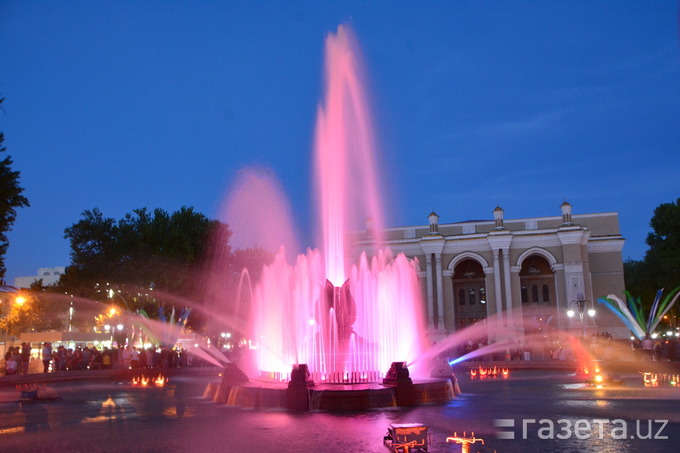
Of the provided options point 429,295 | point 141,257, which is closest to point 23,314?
point 141,257

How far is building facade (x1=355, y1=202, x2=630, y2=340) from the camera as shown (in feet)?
174

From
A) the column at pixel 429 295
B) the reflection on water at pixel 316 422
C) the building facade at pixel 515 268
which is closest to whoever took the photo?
the reflection on water at pixel 316 422

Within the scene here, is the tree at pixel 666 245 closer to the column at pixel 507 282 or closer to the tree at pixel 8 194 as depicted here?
the column at pixel 507 282

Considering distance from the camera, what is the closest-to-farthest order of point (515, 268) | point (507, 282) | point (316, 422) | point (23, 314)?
1. point (316, 422)
2. point (23, 314)
3. point (507, 282)
4. point (515, 268)

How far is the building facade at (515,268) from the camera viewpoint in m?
53.1

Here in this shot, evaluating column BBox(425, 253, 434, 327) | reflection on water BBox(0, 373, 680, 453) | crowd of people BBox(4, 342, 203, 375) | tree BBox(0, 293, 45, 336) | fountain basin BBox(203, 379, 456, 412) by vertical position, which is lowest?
reflection on water BBox(0, 373, 680, 453)

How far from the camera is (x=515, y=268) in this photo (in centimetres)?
5456

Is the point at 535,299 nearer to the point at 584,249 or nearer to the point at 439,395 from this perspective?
the point at 584,249

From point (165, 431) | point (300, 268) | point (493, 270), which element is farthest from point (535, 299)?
point (165, 431)

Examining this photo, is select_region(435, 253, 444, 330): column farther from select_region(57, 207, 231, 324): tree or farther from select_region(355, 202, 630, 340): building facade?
select_region(57, 207, 231, 324): tree

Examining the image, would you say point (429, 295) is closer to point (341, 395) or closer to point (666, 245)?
point (666, 245)

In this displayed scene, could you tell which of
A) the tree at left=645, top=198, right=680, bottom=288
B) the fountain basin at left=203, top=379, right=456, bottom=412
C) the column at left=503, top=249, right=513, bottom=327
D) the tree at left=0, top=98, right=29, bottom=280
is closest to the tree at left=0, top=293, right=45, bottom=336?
the tree at left=0, top=98, right=29, bottom=280

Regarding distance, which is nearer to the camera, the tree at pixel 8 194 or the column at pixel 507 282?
the tree at pixel 8 194

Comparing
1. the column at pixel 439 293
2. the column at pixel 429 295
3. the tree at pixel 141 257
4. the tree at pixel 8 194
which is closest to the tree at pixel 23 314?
the tree at pixel 141 257
